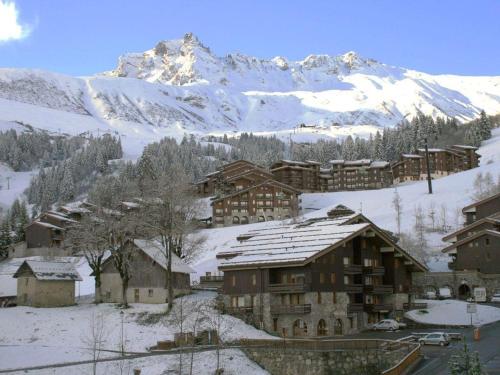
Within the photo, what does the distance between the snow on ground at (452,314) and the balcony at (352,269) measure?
20.5 feet

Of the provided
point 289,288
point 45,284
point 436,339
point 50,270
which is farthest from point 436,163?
point 436,339

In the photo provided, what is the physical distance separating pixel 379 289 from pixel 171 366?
83.4ft

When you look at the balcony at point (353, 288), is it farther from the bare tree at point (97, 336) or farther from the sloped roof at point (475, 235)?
the sloped roof at point (475, 235)

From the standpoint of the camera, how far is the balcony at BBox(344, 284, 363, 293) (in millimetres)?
64031

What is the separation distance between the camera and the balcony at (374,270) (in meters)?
66.4

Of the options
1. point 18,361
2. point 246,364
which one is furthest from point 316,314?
point 18,361

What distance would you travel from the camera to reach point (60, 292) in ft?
242

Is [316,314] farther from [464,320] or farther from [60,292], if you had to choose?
[60,292]

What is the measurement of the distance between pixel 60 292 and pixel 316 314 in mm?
27366

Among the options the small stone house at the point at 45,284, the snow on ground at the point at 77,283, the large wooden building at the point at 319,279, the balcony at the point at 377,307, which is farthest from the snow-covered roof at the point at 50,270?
the balcony at the point at 377,307

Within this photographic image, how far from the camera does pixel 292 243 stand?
65938 millimetres

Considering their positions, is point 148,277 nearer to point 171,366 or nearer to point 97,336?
point 97,336

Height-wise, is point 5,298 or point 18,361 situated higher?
point 5,298

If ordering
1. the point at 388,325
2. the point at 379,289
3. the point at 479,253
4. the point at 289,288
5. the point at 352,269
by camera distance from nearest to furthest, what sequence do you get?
the point at 289,288, the point at 388,325, the point at 352,269, the point at 379,289, the point at 479,253
